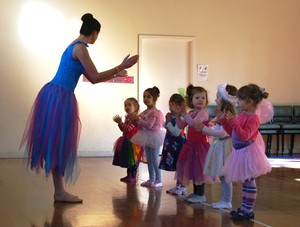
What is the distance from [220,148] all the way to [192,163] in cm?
31

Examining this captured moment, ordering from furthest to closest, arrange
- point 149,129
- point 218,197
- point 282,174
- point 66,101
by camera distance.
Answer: point 282,174, point 149,129, point 218,197, point 66,101

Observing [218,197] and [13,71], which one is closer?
[218,197]

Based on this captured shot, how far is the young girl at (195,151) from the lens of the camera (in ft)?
12.4

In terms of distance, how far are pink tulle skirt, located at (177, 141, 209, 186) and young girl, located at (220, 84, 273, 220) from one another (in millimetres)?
486

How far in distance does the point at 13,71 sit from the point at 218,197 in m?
5.29

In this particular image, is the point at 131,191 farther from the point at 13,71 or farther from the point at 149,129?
the point at 13,71

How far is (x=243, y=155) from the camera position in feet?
10.5

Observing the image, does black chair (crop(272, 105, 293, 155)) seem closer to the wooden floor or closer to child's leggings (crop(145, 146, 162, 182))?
the wooden floor

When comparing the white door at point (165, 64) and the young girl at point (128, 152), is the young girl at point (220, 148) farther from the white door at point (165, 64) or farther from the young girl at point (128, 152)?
the white door at point (165, 64)

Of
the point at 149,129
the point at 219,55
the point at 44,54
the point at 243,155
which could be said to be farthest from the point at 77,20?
the point at 243,155

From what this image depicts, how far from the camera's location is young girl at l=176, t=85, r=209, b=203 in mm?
3771

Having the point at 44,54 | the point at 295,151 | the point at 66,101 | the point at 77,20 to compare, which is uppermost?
the point at 77,20

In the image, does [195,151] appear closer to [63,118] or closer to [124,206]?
[124,206]

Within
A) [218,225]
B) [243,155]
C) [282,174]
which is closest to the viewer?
[218,225]
